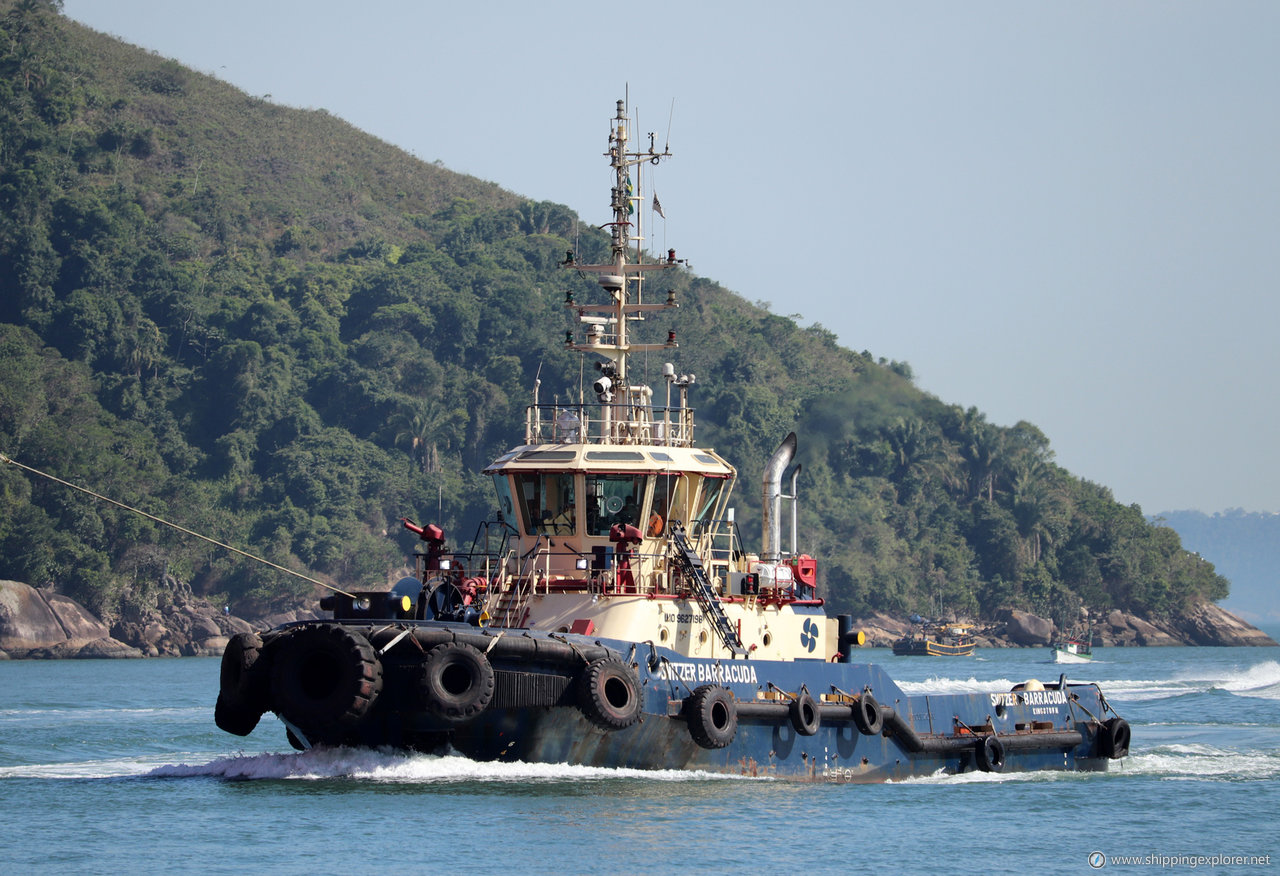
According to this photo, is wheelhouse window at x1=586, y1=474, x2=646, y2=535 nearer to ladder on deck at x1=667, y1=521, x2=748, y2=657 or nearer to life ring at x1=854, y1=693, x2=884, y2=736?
ladder on deck at x1=667, y1=521, x2=748, y2=657

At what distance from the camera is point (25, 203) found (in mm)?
108812

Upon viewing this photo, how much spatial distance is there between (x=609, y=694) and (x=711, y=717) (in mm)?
1508

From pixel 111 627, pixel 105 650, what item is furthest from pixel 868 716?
pixel 111 627

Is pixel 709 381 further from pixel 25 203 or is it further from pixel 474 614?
pixel 474 614

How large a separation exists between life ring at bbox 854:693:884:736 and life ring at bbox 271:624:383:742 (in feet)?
21.9

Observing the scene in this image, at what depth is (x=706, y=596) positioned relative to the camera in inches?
865

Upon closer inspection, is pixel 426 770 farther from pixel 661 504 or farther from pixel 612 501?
pixel 661 504

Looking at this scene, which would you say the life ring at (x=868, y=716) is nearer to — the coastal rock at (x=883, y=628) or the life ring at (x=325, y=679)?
the life ring at (x=325, y=679)

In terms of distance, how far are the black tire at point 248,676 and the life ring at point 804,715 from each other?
6499 mm

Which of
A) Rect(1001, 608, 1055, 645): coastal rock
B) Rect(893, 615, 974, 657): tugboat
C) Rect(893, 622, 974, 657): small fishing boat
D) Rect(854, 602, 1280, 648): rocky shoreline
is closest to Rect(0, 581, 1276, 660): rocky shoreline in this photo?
Rect(854, 602, 1280, 648): rocky shoreline

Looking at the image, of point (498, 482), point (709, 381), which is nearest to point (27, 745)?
point (498, 482)

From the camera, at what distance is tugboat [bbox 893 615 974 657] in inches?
3492

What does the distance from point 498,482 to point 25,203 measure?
94.9m

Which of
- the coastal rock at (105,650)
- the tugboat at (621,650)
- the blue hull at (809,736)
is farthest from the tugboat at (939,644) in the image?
the tugboat at (621,650)
